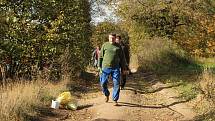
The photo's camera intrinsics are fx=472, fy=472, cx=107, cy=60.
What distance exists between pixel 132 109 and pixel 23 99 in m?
2.99

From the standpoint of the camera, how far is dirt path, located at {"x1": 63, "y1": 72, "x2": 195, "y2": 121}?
469 inches

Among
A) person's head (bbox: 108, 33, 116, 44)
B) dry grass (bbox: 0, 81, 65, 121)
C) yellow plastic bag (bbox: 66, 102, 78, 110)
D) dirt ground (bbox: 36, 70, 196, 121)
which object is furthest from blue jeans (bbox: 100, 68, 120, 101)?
dry grass (bbox: 0, 81, 65, 121)

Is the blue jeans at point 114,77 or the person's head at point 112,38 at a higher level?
the person's head at point 112,38

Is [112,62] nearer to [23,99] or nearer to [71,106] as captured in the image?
[71,106]

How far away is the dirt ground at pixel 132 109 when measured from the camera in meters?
11.9

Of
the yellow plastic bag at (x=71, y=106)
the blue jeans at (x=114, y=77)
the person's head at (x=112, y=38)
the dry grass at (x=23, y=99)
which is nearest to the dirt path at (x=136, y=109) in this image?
the yellow plastic bag at (x=71, y=106)

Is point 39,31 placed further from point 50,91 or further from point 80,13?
point 50,91

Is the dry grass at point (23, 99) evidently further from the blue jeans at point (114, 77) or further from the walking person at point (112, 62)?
the walking person at point (112, 62)

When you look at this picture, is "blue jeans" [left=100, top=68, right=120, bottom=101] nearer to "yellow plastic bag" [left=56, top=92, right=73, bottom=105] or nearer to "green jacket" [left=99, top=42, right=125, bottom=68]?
"green jacket" [left=99, top=42, right=125, bottom=68]

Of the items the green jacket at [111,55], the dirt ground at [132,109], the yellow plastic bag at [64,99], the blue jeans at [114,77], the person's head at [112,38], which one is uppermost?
the person's head at [112,38]

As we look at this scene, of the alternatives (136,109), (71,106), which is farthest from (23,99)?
(136,109)

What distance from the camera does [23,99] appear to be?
11734 millimetres

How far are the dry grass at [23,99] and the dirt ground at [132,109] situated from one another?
566 millimetres

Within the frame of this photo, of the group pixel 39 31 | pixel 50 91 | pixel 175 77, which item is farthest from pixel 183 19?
pixel 50 91
